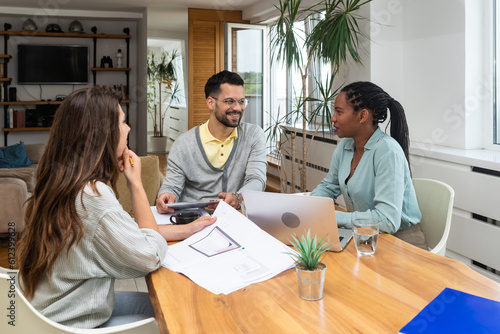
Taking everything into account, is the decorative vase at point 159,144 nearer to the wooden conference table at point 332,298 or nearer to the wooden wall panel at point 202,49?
the wooden wall panel at point 202,49

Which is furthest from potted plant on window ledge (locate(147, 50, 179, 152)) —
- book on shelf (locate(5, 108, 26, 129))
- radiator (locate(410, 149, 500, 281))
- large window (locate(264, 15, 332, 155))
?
radiator (locate(410, 149, 500, 281))

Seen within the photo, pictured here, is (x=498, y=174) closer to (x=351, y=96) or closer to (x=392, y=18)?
(x=351, y=96)

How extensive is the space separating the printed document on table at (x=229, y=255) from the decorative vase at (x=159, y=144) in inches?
264

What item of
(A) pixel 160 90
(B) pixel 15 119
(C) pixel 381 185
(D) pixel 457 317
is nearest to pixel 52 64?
(B) pixel 15 119

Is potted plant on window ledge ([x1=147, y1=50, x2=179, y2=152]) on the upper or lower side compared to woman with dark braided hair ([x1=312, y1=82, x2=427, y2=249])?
upper

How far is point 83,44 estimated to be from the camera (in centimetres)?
838

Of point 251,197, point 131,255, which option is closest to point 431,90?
point 251,197

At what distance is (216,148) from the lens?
8.29 ft

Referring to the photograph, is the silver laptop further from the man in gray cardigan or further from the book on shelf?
the book on shelf

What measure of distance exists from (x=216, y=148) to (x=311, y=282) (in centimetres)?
147

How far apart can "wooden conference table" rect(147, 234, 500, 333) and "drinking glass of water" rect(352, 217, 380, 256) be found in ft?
0.12

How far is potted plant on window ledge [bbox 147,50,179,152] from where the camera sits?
25.1 feet

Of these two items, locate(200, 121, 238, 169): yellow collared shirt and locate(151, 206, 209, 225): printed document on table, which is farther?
locate(200, 121, 238, 169): yellow collared shirt

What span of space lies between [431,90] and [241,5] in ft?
12.9
